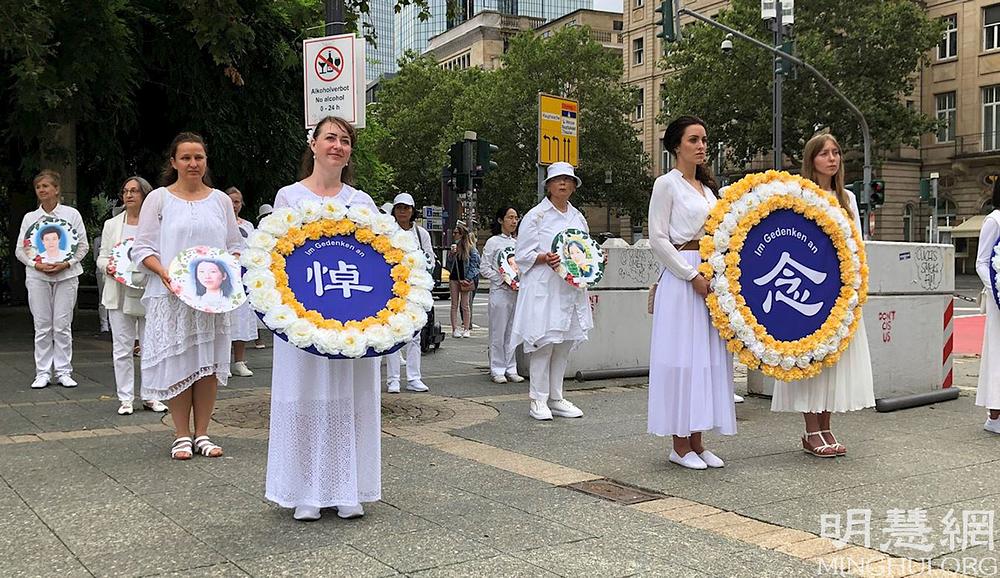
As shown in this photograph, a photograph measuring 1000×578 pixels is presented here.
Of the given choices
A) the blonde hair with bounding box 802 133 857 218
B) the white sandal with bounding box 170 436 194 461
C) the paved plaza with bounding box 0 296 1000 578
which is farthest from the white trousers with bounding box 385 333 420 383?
the blonde hair with bounding box 802 133 857 218

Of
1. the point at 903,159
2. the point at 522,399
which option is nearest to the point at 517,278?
the point at 522,399

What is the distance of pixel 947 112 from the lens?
46750 millimetres

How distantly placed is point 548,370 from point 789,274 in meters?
2.53

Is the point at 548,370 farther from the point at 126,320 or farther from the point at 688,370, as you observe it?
the point at 126,320

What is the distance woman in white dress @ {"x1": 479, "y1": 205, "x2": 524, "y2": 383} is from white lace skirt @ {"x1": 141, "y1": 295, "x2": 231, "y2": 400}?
4137 millimetres

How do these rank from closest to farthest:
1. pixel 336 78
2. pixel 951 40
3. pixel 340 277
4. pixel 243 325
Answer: pixel 340 277 → pixel 336 78 → pixel 243 325 → pixel 951 40

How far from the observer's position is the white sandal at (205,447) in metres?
5.94

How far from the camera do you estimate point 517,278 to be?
10.3 meters

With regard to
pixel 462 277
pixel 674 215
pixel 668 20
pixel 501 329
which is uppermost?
pixel 668 20

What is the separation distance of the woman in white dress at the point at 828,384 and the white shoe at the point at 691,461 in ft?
2.56

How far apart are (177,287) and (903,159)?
48.4 metres

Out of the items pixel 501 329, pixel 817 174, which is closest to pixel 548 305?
pixel 817 174

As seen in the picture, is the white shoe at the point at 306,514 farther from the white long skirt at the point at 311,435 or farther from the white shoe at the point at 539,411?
the white shoe at the point at 539,411

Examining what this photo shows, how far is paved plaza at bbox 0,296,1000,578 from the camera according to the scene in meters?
3.88
